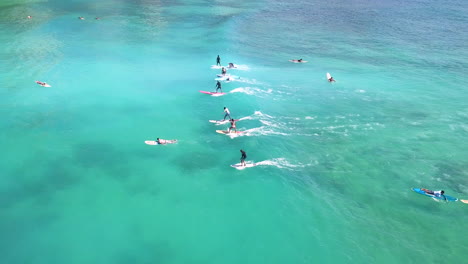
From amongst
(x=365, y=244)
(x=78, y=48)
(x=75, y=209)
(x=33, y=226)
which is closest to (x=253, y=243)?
(x=365, y=244)

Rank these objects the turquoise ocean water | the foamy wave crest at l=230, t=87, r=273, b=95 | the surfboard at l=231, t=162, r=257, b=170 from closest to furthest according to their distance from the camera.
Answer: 1. the turquoise ocean water
2. the surfboard at l=231, t=162, r=257, b=170
3. the foamy wave crest at l=230, t=87, r=273, b=95

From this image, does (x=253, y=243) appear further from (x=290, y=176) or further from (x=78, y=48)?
(x=78, y=48)

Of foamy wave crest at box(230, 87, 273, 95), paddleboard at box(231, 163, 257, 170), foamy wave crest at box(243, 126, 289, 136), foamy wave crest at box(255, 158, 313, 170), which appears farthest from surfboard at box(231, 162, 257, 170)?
foamy wave crest at box(230, 87, 273, 95)

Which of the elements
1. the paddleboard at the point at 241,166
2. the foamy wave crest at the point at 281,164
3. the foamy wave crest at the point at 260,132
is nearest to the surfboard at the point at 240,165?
the paddleboard at the point at 241,166

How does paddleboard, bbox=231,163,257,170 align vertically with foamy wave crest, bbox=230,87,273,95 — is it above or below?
below

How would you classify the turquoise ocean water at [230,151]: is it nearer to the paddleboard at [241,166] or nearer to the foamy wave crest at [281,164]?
the foamy wave crest at [281,164]

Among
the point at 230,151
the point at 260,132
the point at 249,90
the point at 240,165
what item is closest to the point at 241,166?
the point at 240,165

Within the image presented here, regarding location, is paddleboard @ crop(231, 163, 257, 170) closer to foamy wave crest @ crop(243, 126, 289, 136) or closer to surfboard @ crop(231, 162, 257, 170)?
surfboard @ crop(231, 162, 257, 170)

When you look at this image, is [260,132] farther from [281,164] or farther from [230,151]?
[281,164]

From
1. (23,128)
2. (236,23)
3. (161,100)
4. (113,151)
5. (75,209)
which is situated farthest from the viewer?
(236,23)
